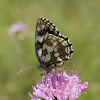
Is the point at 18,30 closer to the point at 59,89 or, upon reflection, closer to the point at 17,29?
the point at 17,29

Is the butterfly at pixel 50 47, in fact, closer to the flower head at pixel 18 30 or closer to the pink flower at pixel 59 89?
the pink flower at pixel 59 89

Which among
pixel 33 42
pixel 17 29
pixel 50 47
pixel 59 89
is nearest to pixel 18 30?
pixel 17 29

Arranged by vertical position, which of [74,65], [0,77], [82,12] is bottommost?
[74,65]


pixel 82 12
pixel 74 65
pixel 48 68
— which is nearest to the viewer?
pixel 48 68

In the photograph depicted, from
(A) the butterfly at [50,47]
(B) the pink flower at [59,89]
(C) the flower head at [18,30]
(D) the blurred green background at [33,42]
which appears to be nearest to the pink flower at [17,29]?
(C) the flower head at [18,30]

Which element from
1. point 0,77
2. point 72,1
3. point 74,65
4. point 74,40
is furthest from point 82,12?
point 0,77

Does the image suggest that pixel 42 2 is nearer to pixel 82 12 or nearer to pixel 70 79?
pixel 82 12
